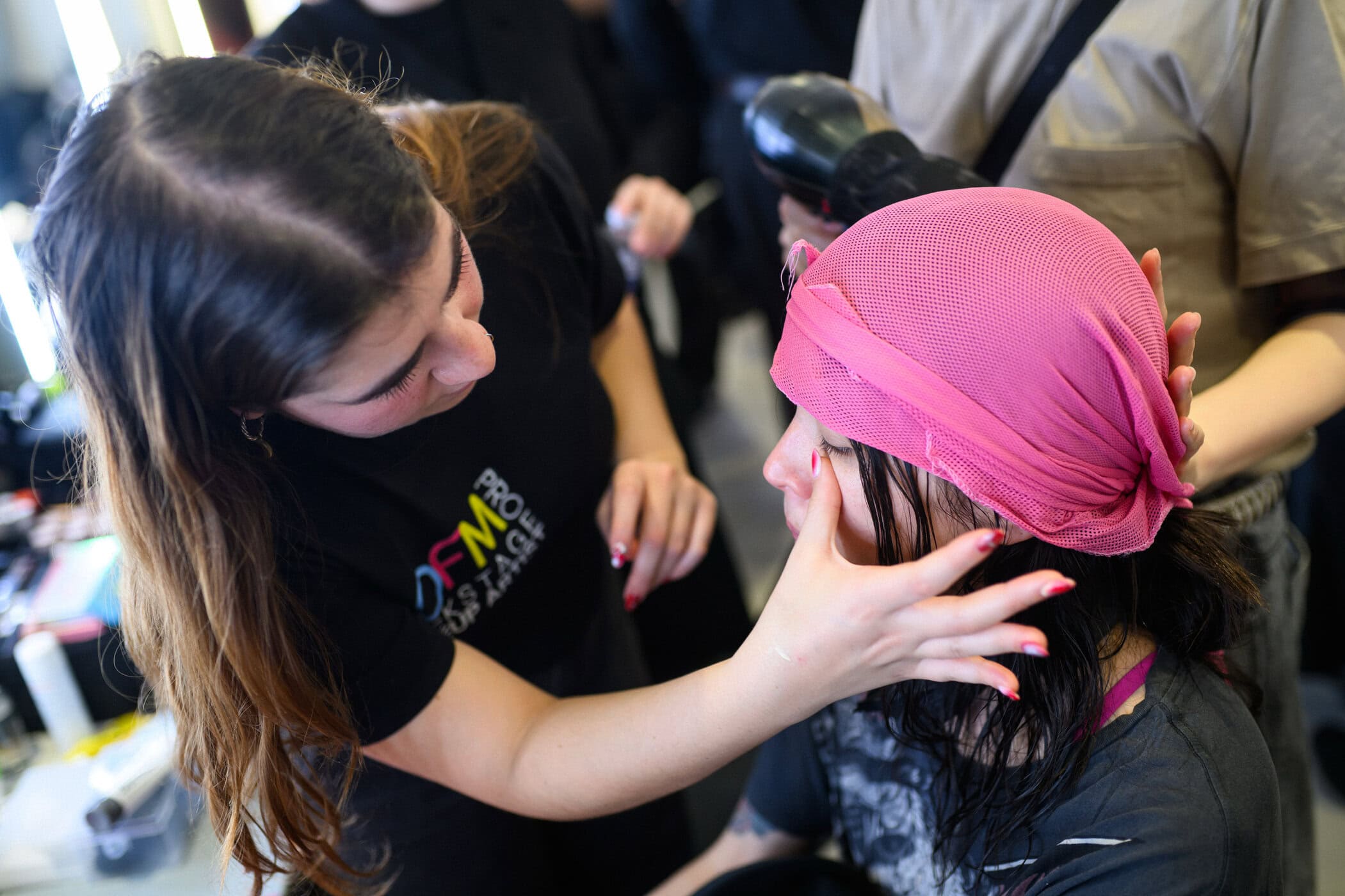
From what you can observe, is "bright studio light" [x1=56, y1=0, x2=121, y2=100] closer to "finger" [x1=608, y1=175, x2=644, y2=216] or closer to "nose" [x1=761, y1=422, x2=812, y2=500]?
"finger" [x1=608, y1=175, x2=644, y2=216]

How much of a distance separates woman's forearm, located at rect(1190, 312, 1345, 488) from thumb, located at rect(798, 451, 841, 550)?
357 millimetres

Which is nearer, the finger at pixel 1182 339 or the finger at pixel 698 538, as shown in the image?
the finger at pixel 1182 339

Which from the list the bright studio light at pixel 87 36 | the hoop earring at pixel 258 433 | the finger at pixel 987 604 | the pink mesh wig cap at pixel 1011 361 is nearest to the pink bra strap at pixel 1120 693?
the pink mesh wig cap at pixel 1011 361

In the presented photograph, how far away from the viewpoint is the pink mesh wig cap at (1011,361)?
67 centimetres

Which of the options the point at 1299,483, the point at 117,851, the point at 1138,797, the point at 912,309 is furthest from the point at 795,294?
the point at 1299,483

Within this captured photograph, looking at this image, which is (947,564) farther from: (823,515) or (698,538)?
(698,538)

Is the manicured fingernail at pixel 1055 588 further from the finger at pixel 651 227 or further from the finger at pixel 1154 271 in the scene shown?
the finger at pixel 651 227

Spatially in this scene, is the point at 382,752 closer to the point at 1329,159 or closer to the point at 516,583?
the point at 516,583

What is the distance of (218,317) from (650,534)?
20.2 inches

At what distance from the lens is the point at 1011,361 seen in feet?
2.20

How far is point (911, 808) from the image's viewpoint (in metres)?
0.97

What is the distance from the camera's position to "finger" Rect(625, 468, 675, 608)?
1.04 m

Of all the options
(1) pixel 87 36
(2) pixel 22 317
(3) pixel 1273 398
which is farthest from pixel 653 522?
(1) pixel 87 36

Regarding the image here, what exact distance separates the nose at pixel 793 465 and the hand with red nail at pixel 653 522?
0.76 feet
